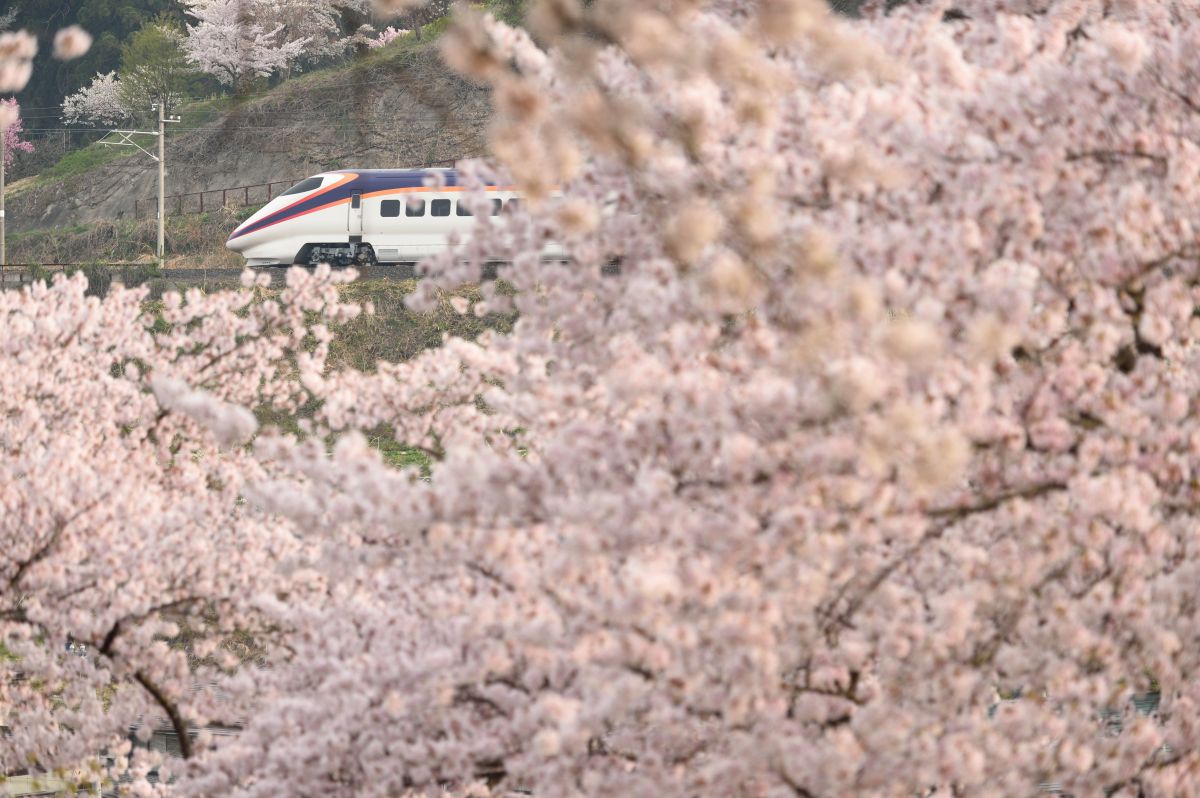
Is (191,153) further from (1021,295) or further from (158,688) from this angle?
(1021,295)

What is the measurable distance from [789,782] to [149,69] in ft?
189

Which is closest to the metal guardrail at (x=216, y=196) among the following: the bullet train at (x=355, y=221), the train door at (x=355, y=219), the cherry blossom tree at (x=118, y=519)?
the bullet train at (x=355, y=221)

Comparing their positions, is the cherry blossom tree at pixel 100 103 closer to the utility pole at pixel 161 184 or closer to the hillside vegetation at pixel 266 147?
the hillside vegetation at pixel 266 147

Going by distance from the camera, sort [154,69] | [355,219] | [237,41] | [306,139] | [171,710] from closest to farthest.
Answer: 1. [171,710]
2. [355,219]
3. [306,139]
4. [237,41]
5. [154,69]

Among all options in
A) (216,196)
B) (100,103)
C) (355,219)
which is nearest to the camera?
(355,219)

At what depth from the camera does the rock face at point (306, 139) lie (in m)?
53.3

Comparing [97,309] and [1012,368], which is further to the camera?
[97,309]

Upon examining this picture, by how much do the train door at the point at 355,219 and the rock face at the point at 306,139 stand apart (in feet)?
57.4

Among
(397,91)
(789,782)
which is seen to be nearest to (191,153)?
(397,91)

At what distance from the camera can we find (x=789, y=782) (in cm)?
595

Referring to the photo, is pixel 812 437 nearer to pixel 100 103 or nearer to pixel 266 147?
pixel 266 147

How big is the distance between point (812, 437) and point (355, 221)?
99.9ft

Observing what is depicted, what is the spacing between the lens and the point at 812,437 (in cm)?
497

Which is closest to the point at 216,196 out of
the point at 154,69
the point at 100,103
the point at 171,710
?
the point at 154,69
